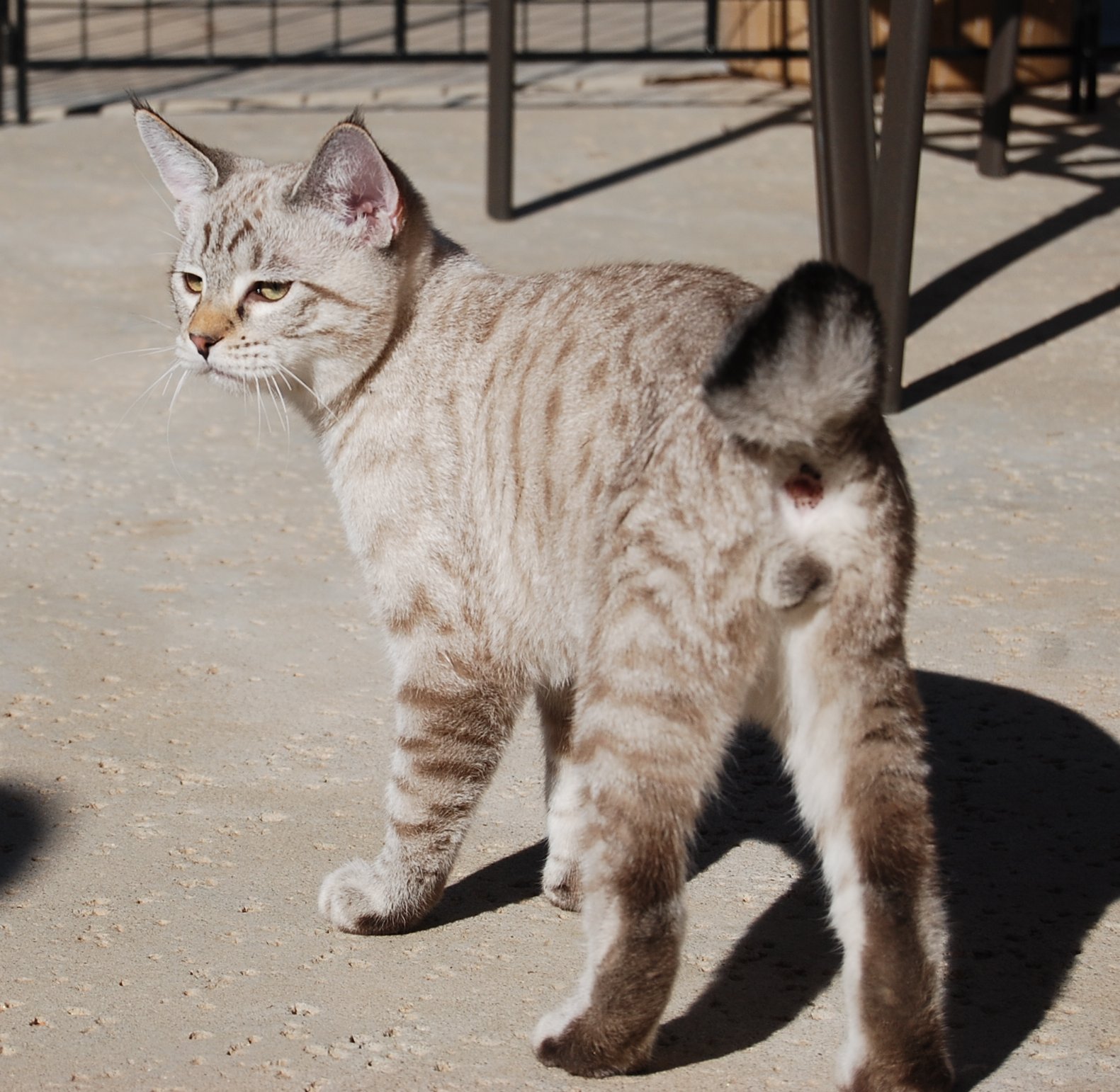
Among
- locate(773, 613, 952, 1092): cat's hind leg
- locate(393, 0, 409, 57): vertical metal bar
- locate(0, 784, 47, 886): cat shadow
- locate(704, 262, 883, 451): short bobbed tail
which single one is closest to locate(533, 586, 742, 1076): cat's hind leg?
locate(773, 613, 952, 1092): cat's hind leg

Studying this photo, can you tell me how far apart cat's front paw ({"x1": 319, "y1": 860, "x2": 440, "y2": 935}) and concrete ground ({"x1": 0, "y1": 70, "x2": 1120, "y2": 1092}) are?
0.04 m

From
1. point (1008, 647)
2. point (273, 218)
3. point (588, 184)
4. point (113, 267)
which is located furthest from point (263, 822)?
point (588, 184)

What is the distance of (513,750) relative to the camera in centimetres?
371

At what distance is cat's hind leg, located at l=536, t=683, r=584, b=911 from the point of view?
Answer: 10.0 feet

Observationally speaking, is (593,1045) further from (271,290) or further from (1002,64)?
(1002,64)

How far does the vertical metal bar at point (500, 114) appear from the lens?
23.0 ft

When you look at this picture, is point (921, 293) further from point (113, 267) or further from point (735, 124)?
point (113, 267)

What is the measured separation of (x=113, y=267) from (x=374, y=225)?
406 cm

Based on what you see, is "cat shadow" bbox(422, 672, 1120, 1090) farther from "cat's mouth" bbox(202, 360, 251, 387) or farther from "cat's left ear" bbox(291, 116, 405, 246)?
"cat's left ear" bbox(291, 116, 405, 246)

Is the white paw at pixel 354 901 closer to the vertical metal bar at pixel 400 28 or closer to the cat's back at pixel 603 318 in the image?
the cat's back at pixel 603 318

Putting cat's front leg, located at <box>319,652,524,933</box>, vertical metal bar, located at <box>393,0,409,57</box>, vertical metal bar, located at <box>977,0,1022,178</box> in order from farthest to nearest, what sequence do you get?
1. vertical metal bar, located at <box>393,0,409,57</box>
2. vertical metal bar, located at <box>977,0,1022,178</box>
3. cat's front leg, located at <box>319,652,524,933</box>

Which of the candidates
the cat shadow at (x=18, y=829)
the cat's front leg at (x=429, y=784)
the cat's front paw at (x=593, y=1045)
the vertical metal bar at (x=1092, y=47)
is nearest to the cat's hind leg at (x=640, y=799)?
the cat's front paw at (x=593, y=1045)

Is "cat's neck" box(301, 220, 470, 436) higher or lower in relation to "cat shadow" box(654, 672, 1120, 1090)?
higher

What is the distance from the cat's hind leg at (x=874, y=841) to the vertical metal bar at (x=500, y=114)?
5.15m
